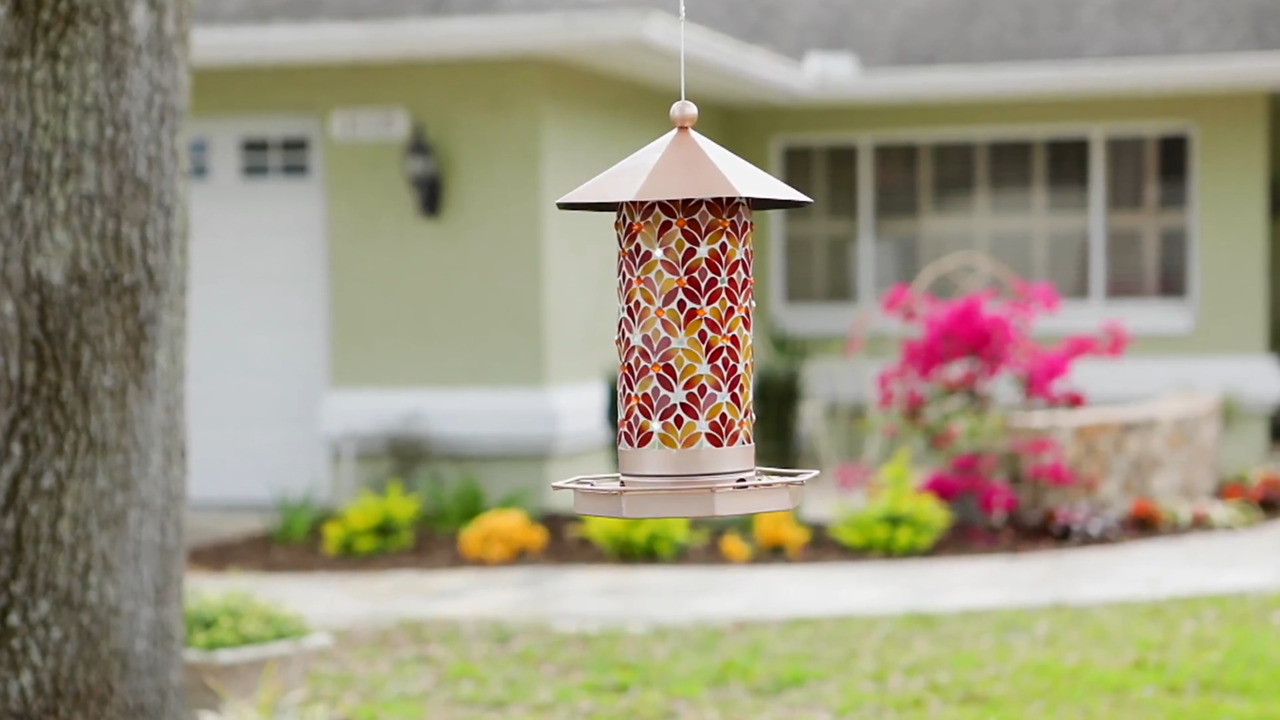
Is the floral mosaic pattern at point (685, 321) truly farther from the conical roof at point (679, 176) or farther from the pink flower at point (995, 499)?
the pink flower at point (995, 499)

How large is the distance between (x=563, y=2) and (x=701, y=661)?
516 cm

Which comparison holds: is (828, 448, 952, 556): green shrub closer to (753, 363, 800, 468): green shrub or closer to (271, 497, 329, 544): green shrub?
(753, 363, 800, 468): green shrub

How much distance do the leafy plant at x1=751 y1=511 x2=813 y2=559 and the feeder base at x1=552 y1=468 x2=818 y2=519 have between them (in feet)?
22.3

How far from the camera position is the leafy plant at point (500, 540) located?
10.5 meters

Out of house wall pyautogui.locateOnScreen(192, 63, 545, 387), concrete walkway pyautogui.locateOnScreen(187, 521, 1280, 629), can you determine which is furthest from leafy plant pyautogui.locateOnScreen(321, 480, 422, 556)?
house wall pyautogui.locateOnScreen(192, 63, 545, 387)

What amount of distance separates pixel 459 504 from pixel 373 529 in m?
0.73

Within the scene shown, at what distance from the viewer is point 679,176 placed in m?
3.56

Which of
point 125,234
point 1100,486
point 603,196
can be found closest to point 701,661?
point 125,234

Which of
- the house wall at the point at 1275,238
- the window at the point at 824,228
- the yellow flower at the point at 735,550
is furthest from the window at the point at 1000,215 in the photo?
the yellow flower at the point at 735,550

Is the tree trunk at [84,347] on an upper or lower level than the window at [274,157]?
lower

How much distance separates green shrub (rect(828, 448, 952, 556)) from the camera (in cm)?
1048

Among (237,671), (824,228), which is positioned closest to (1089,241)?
(824,228)

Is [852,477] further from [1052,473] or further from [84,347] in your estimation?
[84,347]

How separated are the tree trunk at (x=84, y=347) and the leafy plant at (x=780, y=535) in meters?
5.88
